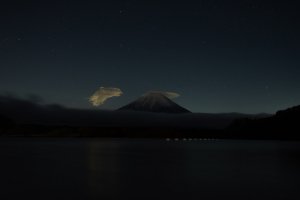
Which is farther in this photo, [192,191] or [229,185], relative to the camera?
[229,185]

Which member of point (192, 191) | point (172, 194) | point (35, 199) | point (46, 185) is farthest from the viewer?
point (46, 185)

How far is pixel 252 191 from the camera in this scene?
36094mm

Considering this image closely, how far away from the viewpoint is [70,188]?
124 ft

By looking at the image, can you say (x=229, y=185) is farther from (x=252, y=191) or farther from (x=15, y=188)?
(x=15, y=188)

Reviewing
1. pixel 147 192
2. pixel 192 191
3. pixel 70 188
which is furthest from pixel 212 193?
pixel 70 188

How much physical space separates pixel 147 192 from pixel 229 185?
396 inches

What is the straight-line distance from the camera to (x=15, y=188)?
3741cm

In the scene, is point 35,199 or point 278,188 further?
point 278,188

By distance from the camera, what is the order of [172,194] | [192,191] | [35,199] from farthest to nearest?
1. [192,191]
2. [172,194]
3. [35,199]

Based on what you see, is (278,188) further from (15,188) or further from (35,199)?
(15,188)

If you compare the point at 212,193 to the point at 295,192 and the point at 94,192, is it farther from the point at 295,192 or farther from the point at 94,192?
the point at 94,192

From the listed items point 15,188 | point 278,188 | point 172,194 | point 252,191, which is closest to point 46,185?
point 15,188

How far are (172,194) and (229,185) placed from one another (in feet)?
30.7

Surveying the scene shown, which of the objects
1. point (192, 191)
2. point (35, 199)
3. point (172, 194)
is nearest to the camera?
point (35, 199)
